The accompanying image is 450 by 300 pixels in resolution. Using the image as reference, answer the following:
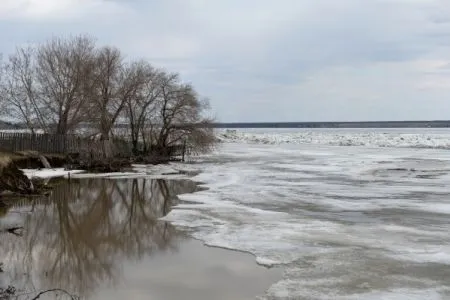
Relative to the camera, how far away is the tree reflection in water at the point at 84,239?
941 centimetres

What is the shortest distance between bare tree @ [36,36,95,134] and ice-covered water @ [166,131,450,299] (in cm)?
1571

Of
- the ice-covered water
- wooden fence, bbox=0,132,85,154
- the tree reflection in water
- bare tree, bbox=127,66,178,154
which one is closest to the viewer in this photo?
the ice-covered water

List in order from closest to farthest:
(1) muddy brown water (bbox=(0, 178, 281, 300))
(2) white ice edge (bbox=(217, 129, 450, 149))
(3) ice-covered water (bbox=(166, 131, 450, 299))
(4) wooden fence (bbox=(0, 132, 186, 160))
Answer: (1) muddy brown water (bbox=(0, 178, 281, 300))
(3) ice-covered water (bbox=(166, 131, 450, 299))
(4) wooden fence (bbox=(0, 132, 186, 160))
(2) white ice edge (bbox=(217, 129, 450, 149))

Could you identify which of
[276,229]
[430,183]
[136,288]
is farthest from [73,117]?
[136,288]

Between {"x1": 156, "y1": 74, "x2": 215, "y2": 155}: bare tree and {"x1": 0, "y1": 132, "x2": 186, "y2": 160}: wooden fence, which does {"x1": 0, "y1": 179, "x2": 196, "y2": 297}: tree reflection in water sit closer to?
{"x1": 0, "y1": 132, "x2": 186, "y2": 160}: wooden fence

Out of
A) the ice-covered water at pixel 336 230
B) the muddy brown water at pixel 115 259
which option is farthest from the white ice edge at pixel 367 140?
the muddy brown water at pixel 115 259

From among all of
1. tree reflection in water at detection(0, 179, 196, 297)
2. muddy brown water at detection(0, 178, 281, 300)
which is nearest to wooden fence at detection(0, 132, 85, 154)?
tree reflection in water at detection(0, 179, 196, 297)

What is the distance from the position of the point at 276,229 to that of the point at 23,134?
25371 millimetres

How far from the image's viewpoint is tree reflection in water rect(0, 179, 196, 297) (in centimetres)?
941

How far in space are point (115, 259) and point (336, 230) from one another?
5.84m

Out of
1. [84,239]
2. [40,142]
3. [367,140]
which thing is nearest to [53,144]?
[40,142]

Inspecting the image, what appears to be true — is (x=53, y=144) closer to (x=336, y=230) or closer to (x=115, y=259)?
(x=336, y=230)

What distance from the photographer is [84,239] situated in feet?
41.7

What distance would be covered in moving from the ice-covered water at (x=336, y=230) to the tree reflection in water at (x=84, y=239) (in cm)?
116
